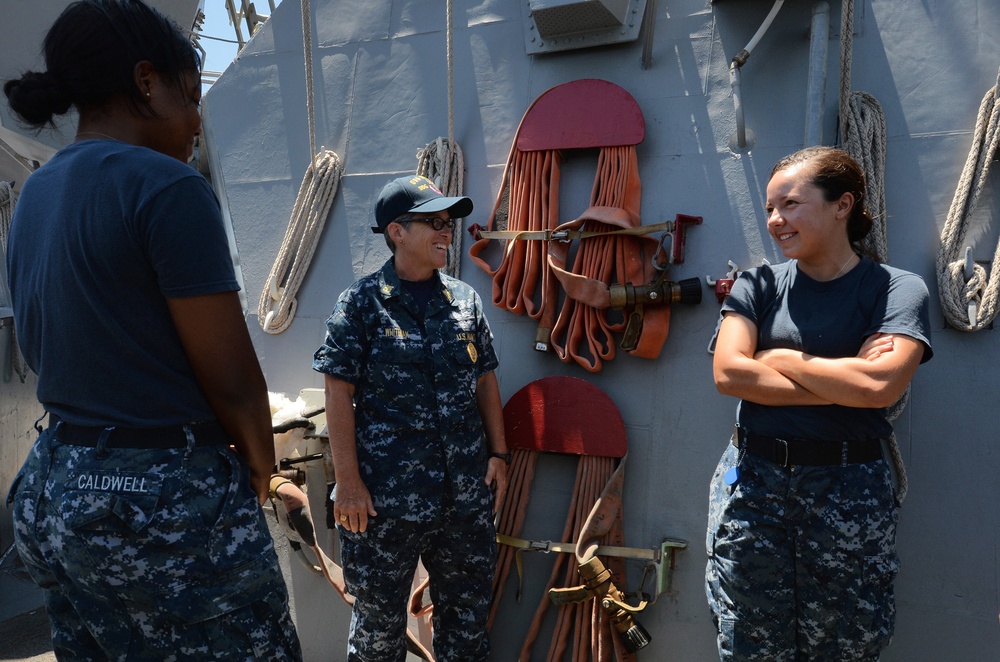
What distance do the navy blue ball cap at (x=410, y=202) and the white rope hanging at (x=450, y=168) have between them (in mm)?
565

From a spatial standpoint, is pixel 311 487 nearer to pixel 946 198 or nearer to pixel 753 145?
pixel 753 145

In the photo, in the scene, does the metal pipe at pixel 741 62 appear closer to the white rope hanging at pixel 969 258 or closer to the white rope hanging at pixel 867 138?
the white rope hanging at pixel 867 138

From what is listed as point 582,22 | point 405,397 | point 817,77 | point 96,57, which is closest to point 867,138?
point 817,77

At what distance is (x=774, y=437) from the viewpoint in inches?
82.8

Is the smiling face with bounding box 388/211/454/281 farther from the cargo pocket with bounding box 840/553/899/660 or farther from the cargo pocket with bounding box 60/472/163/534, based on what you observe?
the cargo pocket with bounding box 840/553/899/660

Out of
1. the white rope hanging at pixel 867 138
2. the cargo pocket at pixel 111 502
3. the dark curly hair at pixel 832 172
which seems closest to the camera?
the cargo pocket at pixel 111 502

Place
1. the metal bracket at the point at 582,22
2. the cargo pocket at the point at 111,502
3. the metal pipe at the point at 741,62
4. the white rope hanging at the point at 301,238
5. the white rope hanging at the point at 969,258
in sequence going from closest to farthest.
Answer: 1. the cargo pocket at the point at 111,502
2. the white rope hanging at the point at 969,258
3. the metal pipe at the point at 741,62
4. the metal bracket at the point at 582,22
5. the white rope hanging at the point at 301,238

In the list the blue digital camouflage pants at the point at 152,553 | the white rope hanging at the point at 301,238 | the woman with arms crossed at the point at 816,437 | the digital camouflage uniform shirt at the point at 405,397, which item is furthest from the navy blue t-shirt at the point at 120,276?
the white rope hanging at the point at 301,238

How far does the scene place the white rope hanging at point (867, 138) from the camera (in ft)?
8.49

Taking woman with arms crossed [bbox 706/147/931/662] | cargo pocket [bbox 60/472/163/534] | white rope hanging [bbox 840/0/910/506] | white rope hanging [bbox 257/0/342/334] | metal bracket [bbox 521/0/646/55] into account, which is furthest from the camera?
white rope hanging [bbox 257/0/342/334]

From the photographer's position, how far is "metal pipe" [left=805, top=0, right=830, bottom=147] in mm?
2631

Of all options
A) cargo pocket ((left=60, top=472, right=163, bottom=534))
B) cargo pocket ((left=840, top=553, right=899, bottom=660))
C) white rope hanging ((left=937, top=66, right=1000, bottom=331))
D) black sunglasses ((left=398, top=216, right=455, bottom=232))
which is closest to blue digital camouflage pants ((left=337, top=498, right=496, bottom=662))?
black sunglasses ((left=398, top=216, right=455, bottom=232))

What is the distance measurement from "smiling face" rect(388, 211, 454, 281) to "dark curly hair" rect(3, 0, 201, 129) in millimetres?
1187

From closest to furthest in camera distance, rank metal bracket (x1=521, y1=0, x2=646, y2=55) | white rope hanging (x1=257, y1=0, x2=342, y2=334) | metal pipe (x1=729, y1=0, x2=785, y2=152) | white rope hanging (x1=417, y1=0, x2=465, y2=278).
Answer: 1. metal pipe (x1=729, y1=0, x2=785, y2=152)
2. metal bracket (x1=521, y1=0, x2=646, y2=55)
3. white rope hanging (x1=417, y1=0, x2=465, y2=278)
4. white rope hanging (x1=257, y1=0, x2=342, y2=334)
